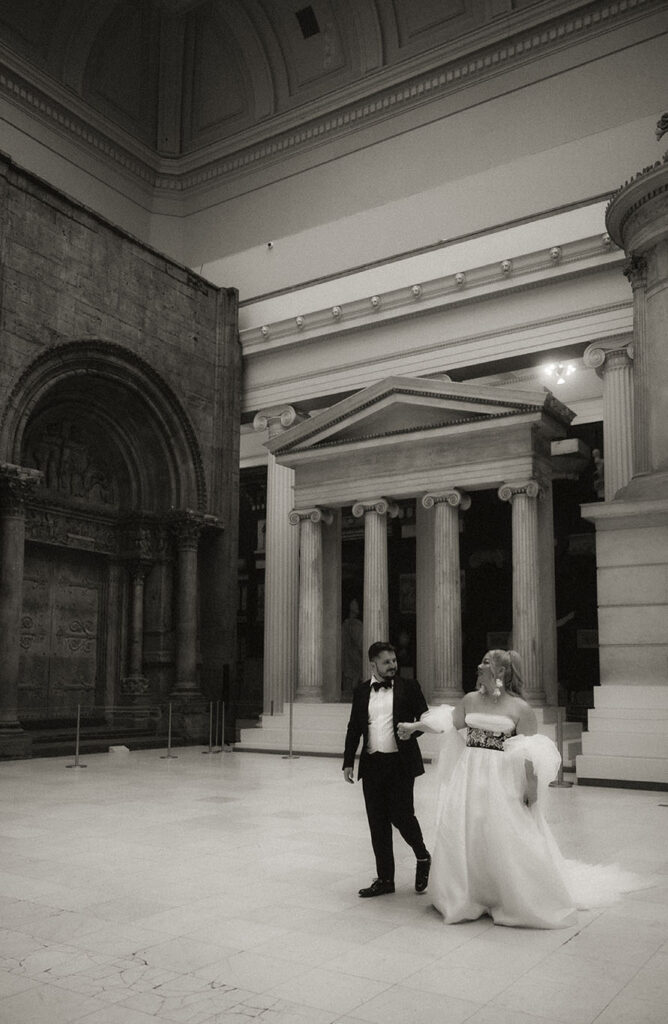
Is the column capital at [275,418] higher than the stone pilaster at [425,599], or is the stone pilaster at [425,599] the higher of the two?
the column capital at [275,418]

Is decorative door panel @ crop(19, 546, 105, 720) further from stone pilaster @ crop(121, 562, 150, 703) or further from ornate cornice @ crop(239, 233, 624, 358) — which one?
ornate cornice @ crop(239, 233, 624, 358)

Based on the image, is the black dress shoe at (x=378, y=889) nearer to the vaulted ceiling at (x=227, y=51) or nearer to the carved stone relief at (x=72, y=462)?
the carved stone relief at (x=72, y=462)

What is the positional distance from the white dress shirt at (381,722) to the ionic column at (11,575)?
11503 mm

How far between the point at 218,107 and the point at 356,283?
8239mm

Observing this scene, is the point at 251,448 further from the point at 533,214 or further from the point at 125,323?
the point at 533,214

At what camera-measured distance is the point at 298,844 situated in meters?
8.32

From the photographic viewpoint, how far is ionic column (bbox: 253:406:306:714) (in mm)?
21484

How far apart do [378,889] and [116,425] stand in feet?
→ 53.2

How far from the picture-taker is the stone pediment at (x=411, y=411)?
17.6 meters

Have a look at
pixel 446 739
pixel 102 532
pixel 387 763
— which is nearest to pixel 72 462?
pixel 102 532

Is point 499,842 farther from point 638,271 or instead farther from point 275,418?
point 275,418

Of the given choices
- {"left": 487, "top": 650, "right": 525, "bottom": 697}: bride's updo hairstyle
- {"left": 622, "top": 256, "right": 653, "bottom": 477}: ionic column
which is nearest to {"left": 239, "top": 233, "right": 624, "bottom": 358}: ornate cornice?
{"left": 622, "top": 256, "right": 653, "bottom": 477}: ionic column

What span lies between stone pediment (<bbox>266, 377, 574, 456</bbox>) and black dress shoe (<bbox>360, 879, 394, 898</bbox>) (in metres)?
12.2

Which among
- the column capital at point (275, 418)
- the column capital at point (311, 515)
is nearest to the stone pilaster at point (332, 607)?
the column capital at point (311, 515)
